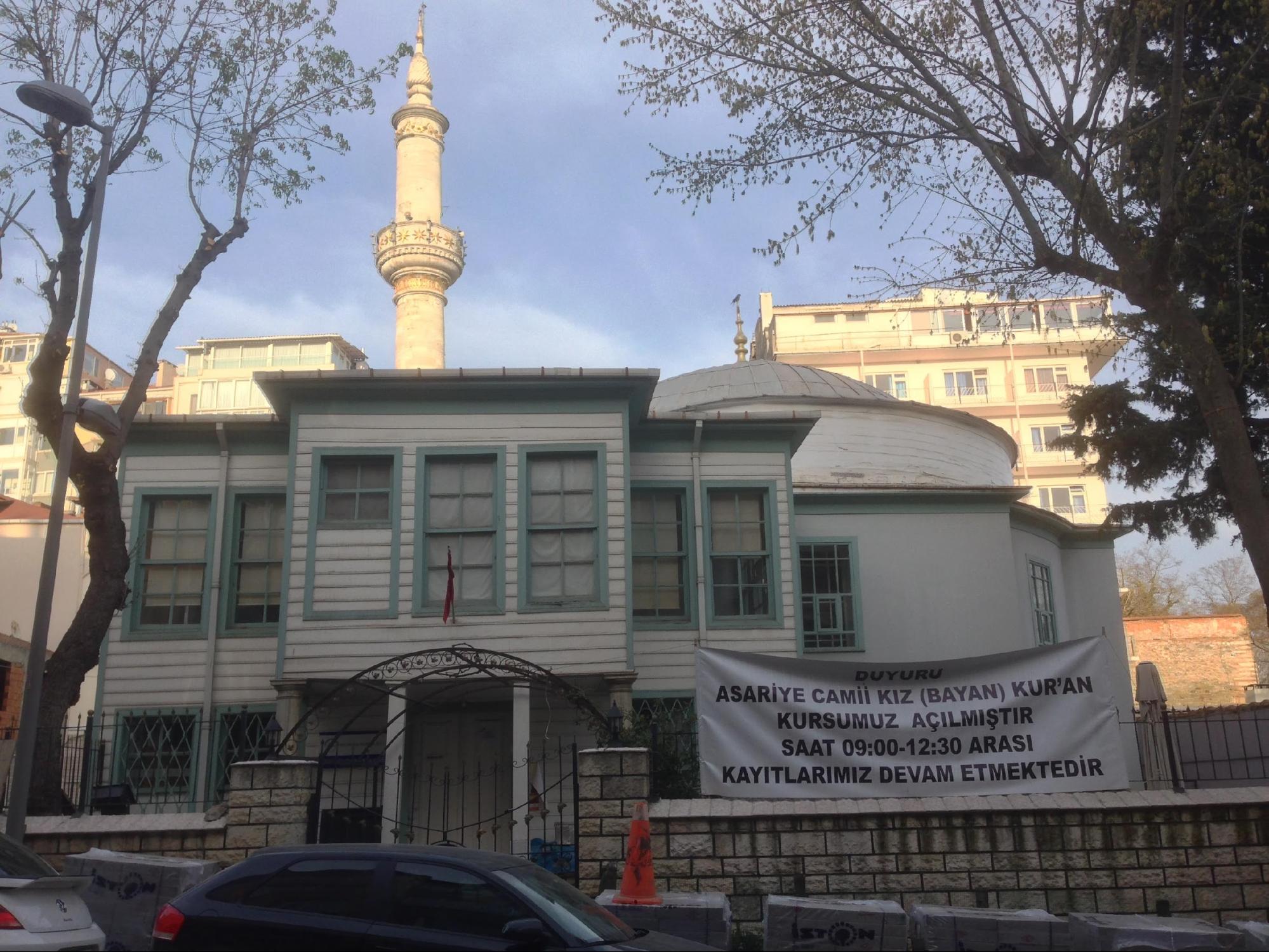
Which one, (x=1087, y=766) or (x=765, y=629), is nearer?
(x=1087, y=766)

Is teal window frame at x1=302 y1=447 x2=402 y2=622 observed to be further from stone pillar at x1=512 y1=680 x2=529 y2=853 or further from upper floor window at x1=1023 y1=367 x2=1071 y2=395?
upper floor window at x1=1023 y1=367 x2=1071 y2=395

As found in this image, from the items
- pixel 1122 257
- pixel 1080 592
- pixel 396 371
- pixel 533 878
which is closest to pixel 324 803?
pixel 396 371

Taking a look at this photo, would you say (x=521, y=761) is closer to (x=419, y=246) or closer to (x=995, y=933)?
(x=995, y=933)

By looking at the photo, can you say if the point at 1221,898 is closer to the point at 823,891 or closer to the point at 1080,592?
the point at 823,891

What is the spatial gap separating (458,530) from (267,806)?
5435 mm

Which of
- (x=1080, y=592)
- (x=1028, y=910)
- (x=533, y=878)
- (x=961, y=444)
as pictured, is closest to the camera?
(x=533, y=878)

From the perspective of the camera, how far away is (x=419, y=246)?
120 feet

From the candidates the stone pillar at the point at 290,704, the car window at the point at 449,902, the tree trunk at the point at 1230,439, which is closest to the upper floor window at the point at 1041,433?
the tree trunk at the point at 1230,439

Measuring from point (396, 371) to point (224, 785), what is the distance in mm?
5631

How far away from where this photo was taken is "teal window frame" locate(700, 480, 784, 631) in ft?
51.1

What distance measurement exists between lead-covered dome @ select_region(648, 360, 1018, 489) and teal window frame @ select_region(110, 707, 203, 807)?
957 cm

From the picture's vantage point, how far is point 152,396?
7031 centimetres

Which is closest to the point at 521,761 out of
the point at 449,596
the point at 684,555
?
the point at 449,596

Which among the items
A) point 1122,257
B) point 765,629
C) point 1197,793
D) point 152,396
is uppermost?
point 152,396
